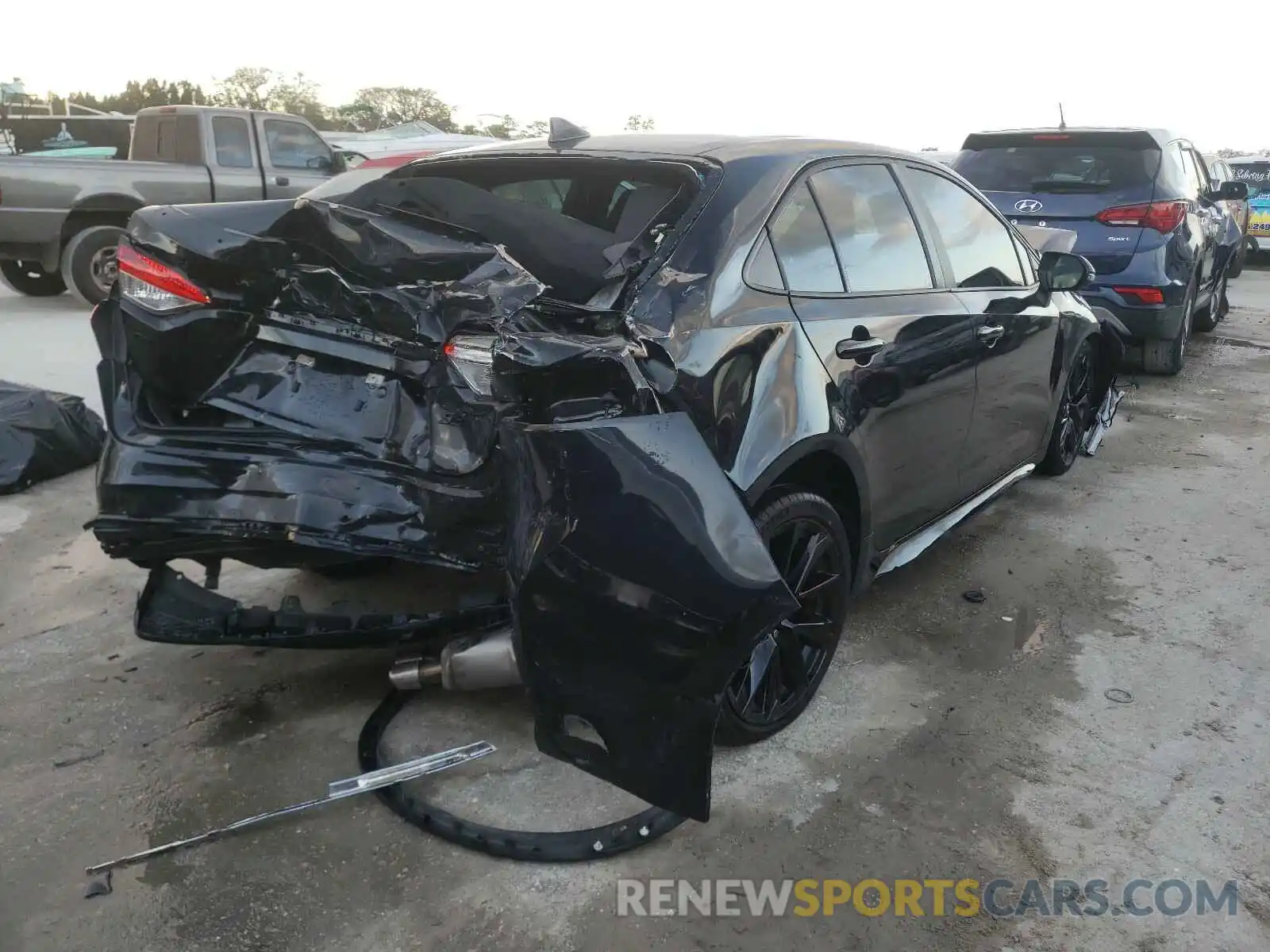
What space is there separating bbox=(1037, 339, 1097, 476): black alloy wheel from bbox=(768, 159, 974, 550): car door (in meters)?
1.73

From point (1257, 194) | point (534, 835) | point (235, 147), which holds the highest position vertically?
point (235, 147)

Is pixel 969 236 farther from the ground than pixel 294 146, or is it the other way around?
pixel 294 146

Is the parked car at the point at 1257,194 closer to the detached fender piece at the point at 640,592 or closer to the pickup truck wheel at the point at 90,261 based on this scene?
the pickup truck wheel at the point at 90,261

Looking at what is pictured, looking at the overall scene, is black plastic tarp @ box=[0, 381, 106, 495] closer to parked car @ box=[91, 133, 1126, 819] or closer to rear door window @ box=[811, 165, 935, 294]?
parked car @ box=[91, 133, 1126, 819]

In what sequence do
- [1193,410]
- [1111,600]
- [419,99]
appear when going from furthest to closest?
1. [419,99]
2. [1193,410]
3. [1111,600]

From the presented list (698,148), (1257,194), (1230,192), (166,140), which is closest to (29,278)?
(166,140)

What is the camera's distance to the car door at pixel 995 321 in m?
3.78

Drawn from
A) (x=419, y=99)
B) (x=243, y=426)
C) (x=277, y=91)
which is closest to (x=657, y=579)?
(x=243, y=426)

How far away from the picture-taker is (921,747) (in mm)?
2965

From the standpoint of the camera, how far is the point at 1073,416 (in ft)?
17.7

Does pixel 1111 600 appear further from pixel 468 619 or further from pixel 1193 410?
pixel 1193 410

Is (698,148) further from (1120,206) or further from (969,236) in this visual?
(1120,206)

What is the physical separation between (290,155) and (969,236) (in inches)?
356

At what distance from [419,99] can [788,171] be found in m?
44.4
